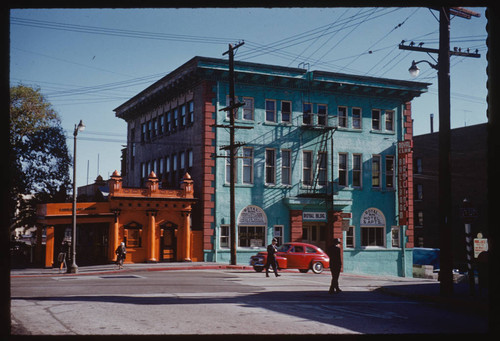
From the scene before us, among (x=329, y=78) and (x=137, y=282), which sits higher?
(x=329, y=78)

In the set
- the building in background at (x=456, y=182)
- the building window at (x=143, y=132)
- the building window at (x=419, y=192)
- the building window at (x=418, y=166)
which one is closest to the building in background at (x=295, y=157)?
the building window at (x=143, y=132)

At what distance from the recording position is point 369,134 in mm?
41156

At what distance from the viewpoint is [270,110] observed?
37875mm

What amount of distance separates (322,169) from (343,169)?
183cm

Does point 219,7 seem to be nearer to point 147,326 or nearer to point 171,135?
point 147,326

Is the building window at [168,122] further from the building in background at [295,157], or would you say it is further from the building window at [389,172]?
the building window at [389,172]

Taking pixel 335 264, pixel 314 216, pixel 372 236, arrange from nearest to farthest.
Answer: pixel 335 264
pixel 314 216
pixel 372 236

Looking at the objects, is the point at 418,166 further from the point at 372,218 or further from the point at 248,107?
the point at 248,107

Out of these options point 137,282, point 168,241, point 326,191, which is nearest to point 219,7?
point 137,282

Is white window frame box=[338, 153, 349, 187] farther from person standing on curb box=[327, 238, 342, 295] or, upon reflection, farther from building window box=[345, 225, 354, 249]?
person standing on curb box=[327, 238, 342, 295]

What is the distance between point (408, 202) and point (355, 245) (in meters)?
5.60

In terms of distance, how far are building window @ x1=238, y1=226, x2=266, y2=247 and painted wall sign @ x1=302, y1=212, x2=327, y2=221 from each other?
3225 mm

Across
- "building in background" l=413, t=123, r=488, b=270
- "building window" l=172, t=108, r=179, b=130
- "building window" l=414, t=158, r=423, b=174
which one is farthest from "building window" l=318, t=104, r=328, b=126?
"building window" l=414, t=158, r=423, b=174

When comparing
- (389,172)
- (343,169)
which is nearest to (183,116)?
(343,169)
